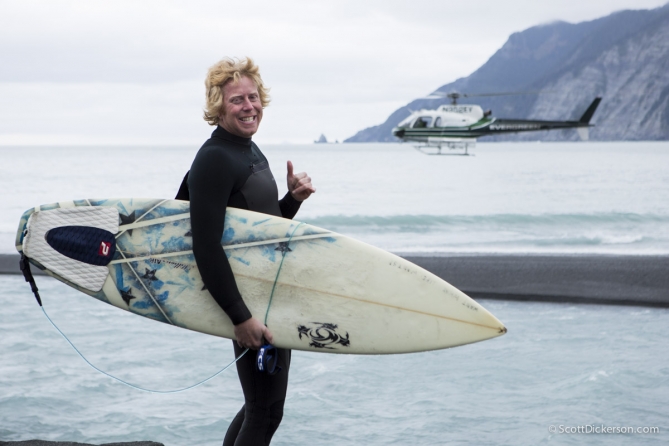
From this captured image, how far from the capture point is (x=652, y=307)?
5859mm

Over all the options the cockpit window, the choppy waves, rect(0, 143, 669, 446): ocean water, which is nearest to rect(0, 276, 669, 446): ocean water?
rect(0, 143, 669, 446): ocean water

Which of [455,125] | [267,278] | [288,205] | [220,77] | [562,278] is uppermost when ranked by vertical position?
[455,125]

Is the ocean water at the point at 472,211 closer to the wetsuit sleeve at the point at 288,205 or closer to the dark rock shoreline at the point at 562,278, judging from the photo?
the dark rock shoreline at the point at 562,278

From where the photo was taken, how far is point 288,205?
2.10 meters

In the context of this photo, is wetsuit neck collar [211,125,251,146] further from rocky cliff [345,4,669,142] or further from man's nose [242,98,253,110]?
rocky cliff [345,4,669,142]

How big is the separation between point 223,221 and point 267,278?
0.38m

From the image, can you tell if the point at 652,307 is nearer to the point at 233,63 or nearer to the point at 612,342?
the point at 612,342

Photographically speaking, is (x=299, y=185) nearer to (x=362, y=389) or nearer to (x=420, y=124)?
(x=362, y=389)

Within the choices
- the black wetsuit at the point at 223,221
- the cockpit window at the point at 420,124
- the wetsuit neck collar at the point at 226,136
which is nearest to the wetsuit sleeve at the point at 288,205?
the black wetsuit at the point at 223,221

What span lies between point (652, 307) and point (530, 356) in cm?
232

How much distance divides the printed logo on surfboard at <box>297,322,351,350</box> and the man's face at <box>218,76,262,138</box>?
1.90 feet

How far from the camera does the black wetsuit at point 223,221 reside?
1.62 meters

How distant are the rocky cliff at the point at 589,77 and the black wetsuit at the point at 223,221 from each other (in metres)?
110

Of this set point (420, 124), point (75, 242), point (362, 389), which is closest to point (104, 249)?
point (75, 242)
